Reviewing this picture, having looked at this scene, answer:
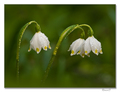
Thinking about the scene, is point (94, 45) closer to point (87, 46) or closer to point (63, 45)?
point (87, 46)

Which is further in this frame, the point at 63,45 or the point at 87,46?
the point at 63,45

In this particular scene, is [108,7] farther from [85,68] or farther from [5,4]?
[5,4]

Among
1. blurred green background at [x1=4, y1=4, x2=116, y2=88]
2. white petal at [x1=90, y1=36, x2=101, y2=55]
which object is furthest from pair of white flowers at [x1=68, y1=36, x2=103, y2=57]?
blurred green background at [x1=4, y1=4, x2=116, y2=88]

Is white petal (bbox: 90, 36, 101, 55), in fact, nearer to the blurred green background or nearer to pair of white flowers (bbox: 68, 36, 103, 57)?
pair of white flowers (bbox: 68, 36, 103, 57)

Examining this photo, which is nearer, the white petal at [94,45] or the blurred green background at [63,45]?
the white petal at [94,45]

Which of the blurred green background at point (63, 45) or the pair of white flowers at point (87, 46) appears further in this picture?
the blurred green background at point (63, 45)

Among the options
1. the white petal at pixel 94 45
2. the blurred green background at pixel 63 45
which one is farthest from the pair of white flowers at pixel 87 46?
the blurred green background at pixel 63 45

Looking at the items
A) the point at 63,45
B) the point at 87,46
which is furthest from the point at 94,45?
the point at 63,45

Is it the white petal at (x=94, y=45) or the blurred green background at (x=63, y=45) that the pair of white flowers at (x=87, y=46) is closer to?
the white petal at (x=94, y=45)
